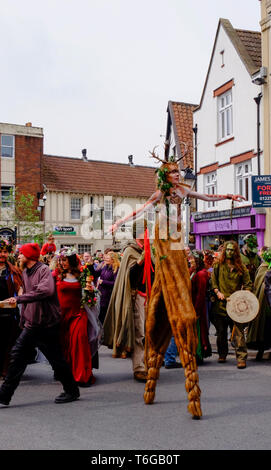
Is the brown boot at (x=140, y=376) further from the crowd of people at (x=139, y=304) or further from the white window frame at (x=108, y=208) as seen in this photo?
the white window frame at (x=108, y=208)

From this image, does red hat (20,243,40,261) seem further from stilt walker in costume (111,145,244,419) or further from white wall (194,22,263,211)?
white wall (194,22,263,211)

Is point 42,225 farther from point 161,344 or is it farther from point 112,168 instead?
point 161,344

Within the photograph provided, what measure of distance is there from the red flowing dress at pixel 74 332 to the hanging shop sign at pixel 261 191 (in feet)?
27.5

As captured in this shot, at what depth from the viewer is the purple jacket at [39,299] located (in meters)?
6.29

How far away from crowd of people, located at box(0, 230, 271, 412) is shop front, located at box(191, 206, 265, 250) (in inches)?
315

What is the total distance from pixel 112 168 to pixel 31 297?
128 feet

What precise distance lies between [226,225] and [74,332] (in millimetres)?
14953

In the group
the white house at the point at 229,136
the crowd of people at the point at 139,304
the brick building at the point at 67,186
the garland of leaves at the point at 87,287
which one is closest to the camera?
the crowd of people at the point at 139,304

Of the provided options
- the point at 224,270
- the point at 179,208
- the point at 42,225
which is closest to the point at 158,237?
the point at 179,208

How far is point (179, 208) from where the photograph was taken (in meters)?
6.36

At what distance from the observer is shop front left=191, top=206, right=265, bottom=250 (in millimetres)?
19141

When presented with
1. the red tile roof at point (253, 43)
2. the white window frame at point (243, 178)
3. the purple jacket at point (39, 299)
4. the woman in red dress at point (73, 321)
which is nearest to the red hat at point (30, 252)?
the purple jacket at point (39, 299)

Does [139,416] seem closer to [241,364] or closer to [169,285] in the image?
[169,285]

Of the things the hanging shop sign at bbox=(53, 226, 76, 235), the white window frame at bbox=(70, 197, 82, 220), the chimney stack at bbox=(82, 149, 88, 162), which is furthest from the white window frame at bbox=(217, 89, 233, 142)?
the chimney stack at bbox=(82, 149, 88, 162)
